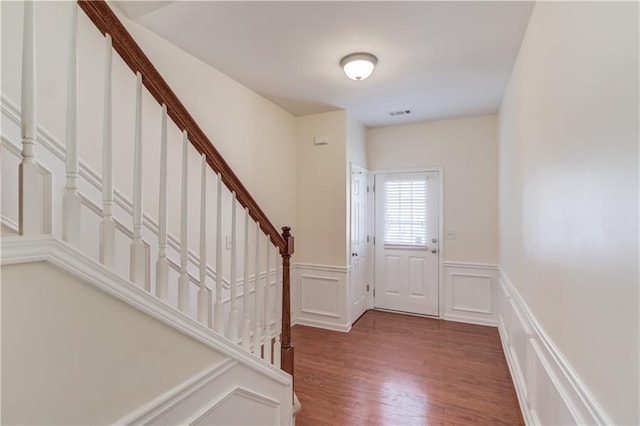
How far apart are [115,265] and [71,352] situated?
1.31 ft

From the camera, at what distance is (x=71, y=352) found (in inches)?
32.7

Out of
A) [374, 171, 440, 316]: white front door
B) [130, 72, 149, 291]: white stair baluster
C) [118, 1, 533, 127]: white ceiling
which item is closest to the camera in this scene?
[130, 72, 149, 291]: white stair baluster

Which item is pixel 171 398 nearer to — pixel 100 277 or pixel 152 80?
pixel 100 277

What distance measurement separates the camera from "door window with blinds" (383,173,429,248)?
4270 mm

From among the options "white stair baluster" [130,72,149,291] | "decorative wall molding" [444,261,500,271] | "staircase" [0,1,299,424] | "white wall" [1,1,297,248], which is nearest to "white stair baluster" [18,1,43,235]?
"staircase" [0,1,299,424]

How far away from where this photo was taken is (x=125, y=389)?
974 mm

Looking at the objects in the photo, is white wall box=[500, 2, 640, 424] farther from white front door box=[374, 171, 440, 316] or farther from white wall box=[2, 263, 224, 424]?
white front door box=[374, 171, 440, 316]

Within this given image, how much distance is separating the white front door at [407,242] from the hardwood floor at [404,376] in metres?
0.53

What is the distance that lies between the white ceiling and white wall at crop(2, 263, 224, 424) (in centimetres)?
181

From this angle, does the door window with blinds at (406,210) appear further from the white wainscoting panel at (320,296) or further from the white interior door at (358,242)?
the white wainscoting panel at (320,296)

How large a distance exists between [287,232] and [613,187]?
1517mm

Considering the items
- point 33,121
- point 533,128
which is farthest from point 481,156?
point 33,121

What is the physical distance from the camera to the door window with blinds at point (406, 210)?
4270 millimetres

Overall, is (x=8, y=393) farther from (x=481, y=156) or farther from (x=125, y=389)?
(x=481, y=156)
